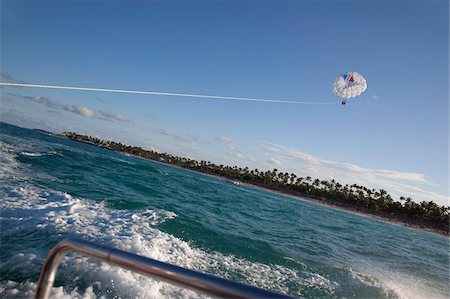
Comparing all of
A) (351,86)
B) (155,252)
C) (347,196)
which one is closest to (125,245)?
(155,252)

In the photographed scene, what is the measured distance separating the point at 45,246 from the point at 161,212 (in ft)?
20.0

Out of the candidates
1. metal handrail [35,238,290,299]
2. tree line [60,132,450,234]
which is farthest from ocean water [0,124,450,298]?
tree line [60,132,450,234]

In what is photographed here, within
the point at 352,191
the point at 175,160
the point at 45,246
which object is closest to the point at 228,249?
the point at 45,246

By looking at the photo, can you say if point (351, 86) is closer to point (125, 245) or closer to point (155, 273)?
point (125, 245)

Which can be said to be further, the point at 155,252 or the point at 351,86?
the point at 351,86

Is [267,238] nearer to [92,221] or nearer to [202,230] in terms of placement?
[202,230]

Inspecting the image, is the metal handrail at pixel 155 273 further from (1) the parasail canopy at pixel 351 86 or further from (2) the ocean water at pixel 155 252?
(1) the parasail canopy at pixel 351 86

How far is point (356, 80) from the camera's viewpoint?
1608 centimetres

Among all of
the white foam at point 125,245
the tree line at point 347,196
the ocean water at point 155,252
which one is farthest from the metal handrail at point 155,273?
the tree line at point 347,196

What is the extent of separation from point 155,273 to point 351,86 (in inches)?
673

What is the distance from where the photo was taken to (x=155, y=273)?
1.30m

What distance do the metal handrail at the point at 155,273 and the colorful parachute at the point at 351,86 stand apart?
1659 centimetres

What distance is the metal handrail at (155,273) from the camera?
1.14 m

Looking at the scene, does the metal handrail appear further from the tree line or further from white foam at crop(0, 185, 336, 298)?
the tree line
